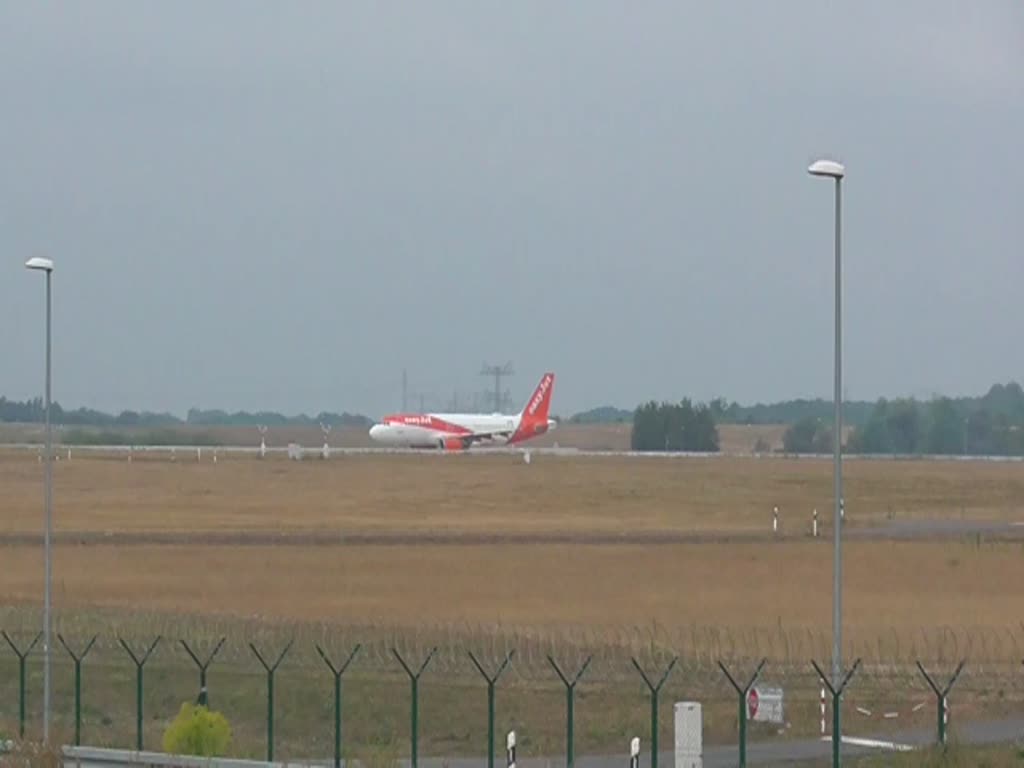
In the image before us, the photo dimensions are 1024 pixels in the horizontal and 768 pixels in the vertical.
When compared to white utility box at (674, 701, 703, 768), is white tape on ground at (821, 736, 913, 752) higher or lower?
lower

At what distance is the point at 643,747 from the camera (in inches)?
1016

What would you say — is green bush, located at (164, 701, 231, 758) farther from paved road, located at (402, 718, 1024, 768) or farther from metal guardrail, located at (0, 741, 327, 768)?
paved road, located at (402, 718, 1024, 768)

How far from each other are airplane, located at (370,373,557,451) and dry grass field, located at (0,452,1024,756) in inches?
1785

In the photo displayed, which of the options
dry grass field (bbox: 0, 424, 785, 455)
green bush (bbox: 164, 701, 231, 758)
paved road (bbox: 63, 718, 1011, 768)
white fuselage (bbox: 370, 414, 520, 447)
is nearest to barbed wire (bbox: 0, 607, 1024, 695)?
paved road (bbox: 63, 718, 1011, 768)

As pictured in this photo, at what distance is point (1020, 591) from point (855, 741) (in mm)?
22352

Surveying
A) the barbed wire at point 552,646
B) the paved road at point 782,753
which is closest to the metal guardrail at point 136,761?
the paved road at point 782,753

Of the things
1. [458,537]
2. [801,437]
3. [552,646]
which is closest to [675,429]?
[801,437]

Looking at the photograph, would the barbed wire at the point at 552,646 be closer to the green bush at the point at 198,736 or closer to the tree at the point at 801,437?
the green bush at the point at 198,736

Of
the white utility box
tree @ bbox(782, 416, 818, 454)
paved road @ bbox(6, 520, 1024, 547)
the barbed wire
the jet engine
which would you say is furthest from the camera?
tree @ bbox(782, 416, 818, 454)

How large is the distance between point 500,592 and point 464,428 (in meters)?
102

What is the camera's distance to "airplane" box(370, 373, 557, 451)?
474ft

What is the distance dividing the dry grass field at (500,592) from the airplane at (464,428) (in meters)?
45.3

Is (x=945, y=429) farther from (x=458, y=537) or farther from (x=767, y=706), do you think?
(x=767, y=706)

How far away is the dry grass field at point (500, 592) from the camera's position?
28641 millimetres
